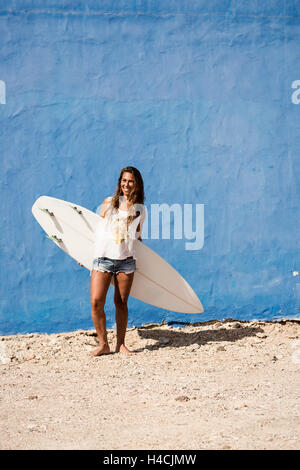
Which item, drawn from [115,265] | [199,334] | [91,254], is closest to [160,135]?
[91,254]

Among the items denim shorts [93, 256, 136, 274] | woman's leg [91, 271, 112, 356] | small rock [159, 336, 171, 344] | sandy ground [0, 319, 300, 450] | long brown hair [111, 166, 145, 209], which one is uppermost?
long brown hair [111, 166, 145, 209]

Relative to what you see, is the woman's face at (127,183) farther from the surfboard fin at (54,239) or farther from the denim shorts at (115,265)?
the surfboard fin at (54,239)

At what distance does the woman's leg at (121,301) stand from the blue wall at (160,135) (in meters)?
0.65

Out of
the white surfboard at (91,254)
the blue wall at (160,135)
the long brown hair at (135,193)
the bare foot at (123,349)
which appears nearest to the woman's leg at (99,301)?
the bare foot at (123,349)

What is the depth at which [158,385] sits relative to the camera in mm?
3129

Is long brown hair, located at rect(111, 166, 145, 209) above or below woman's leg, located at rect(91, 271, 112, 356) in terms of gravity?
above

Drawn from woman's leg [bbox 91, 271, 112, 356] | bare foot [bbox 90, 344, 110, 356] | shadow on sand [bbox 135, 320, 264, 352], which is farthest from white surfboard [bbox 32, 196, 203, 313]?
bare foot [bbox 90, 344, 110, 356]

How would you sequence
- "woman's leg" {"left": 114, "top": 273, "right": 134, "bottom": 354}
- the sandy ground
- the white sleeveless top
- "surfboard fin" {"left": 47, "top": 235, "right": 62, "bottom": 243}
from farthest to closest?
"surfboard fin" {"left": 47, "top": 235, "right": 62, "bottom": 243}, "woman's leg" {"left": 114, "top": 273, "right": 134, "bottom": 354}, the white sleeveless top, the sandy ground

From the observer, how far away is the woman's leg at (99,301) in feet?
12.1

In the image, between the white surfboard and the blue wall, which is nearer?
the white surfboard

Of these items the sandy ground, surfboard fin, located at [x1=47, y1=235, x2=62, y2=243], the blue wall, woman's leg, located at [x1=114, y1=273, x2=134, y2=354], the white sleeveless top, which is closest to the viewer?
the sandy ground

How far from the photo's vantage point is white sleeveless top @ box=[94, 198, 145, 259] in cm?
366

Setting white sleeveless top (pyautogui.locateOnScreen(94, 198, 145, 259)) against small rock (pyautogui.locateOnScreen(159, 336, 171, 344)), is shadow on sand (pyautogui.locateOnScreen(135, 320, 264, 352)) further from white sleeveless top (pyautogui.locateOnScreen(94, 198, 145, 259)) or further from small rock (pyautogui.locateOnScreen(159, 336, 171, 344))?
white sleeveless top (pyautogui.locateOnScreen(94, 198, 145, 259))
